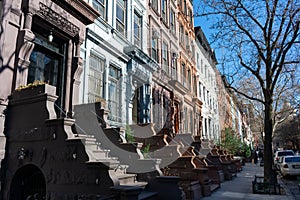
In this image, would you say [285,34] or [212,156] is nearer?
[285,34]

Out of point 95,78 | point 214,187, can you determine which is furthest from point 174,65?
point 214,187

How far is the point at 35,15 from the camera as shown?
737 cm

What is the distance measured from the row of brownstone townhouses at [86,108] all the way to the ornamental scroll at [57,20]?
31mm

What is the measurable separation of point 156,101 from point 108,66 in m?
5.21

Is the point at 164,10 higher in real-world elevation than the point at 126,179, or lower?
higher

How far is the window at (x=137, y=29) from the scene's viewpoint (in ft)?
44.9

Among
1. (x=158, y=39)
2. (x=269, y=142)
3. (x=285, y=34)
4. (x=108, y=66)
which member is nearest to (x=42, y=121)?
(x=108, y=66)

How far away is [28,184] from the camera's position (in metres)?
6.45

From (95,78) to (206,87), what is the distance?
72.7ft

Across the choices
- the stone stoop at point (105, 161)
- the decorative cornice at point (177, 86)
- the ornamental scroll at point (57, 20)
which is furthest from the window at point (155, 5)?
the stone stoop at point (105, 161)

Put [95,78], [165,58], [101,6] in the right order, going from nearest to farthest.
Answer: [95,78], [101,6], [165,58]

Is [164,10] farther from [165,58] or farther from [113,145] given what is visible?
[113,145]

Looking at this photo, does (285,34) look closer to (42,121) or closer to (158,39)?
(158,39)

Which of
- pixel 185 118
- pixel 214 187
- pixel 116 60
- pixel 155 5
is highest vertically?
pixel 155 5
